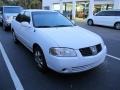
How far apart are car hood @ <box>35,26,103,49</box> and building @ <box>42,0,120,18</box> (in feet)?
68.6

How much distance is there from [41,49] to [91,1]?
24599 millimetres

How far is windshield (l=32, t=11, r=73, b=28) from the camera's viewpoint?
6410mm

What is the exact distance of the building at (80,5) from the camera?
26602 millimetres

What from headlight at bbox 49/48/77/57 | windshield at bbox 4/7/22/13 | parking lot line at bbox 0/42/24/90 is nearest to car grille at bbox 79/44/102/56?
headlight at bbox 49/48/77/57

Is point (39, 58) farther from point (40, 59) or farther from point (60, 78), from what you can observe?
point (60, 78)

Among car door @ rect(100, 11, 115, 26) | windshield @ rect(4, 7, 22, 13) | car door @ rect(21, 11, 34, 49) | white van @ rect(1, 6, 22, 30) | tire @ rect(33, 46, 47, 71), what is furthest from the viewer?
car door @ rect(100, 11, 115, 26)

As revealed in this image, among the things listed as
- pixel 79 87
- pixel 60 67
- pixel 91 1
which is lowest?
pixel 79 87

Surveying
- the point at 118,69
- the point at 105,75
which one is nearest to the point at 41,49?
the point at 105,75

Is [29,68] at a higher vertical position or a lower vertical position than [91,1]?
lower

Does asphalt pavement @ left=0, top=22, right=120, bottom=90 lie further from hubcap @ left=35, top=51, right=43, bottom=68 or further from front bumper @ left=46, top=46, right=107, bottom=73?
front bumper @ left=46, top=46, right=107, bottom=73

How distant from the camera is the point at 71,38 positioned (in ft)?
17.1

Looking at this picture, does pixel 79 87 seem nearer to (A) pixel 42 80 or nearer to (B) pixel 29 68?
(A) pixel 42 80

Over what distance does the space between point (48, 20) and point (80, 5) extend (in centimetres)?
2534

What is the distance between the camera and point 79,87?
4742 millimetres
